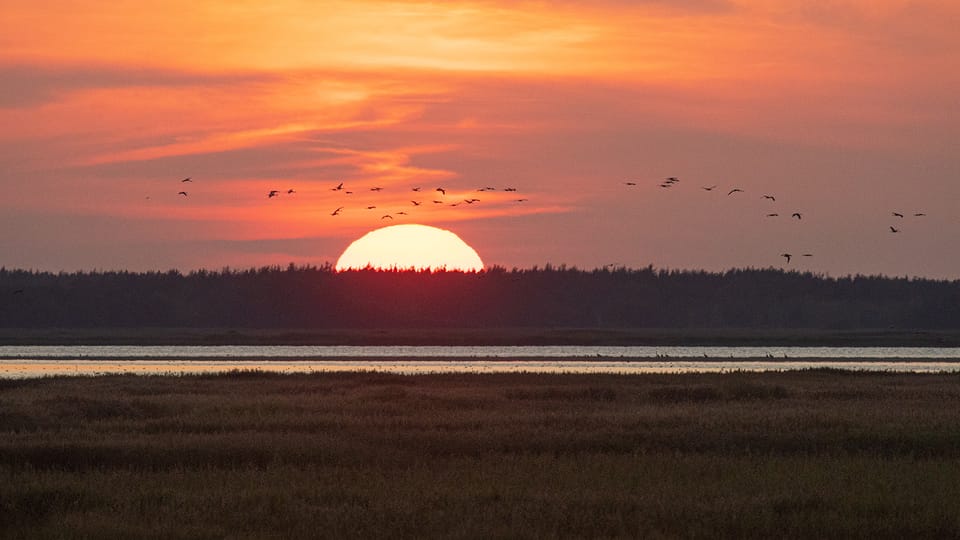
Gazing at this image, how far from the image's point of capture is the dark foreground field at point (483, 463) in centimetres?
2147

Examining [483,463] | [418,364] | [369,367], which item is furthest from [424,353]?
[483,463]

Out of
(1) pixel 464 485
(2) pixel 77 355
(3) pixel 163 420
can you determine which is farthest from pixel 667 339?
(1) pixel 464 485

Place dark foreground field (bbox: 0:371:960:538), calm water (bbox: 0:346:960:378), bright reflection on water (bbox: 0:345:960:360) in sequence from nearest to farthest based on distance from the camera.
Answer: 1. dark foreground field (bbox: 0:371:960:538)
2. calm water (bbox: 0:346:960:378)
3. bright reflection on water (bbox: 0:345:960:360)

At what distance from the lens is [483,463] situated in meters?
27.9

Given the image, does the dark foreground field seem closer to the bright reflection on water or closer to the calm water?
the calm water

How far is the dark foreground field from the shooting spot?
21469 millimetres

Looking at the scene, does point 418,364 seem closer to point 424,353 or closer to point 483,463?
point 424,353

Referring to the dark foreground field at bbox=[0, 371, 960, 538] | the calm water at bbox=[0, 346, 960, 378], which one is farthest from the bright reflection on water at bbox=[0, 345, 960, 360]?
the dark foreground field at bbox=[0, 371, 960, 538]

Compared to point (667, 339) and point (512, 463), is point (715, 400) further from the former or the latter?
point (667, 339)

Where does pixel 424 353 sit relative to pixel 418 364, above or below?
above

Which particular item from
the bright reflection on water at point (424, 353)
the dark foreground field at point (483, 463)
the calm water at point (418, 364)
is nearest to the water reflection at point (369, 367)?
the calm water at point (418, 364)

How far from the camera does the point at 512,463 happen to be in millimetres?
27938

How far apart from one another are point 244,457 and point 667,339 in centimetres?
12238

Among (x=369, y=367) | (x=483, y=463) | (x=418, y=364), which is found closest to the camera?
(x=483, y=463)
